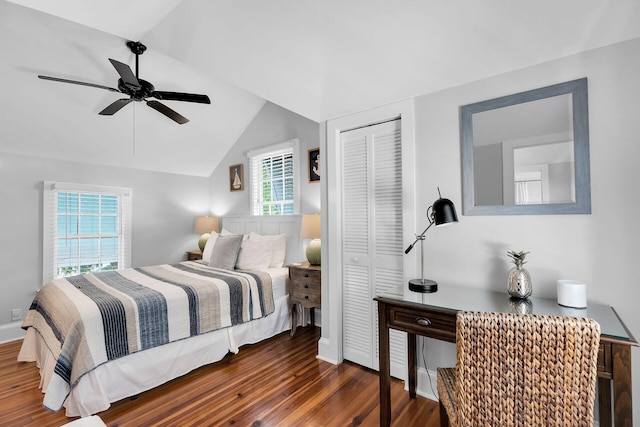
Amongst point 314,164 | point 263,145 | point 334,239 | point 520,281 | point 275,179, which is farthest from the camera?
point 263,145

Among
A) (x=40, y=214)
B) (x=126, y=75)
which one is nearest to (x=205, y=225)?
(x=40, y=214)

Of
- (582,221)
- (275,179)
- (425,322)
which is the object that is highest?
(275,179)

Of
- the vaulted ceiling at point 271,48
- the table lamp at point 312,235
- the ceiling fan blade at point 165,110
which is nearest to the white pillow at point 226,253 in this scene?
the table lamp at point 312,235

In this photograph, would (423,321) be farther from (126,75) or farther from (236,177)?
(236,177)

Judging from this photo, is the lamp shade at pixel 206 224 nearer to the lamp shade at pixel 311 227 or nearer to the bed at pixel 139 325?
the bed at pixel 139 325

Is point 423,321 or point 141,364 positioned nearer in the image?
point 423,321

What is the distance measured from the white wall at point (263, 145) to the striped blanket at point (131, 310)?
1.26 meters

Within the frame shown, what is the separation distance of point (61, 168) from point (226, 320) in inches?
121

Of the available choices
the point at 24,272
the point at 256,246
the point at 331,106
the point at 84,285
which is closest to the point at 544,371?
the point at 331,106

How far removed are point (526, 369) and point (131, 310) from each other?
2.43 meters

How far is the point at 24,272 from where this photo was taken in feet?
11.5

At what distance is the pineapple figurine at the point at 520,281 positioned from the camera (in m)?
1.58

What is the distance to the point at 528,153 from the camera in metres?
1.74

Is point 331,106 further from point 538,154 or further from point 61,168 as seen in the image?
point 61,168
